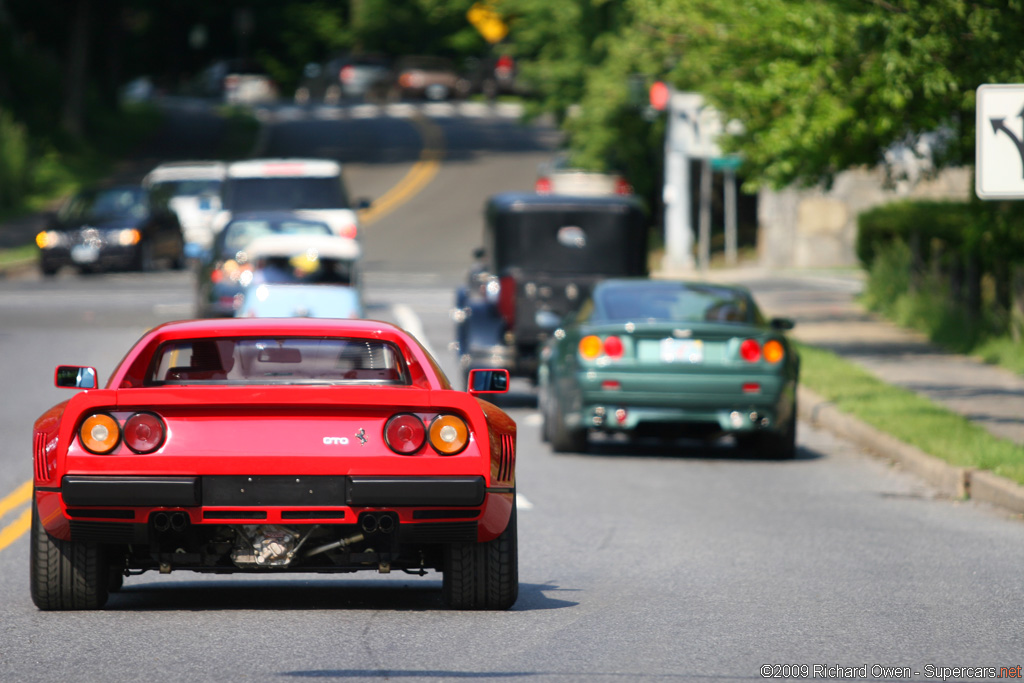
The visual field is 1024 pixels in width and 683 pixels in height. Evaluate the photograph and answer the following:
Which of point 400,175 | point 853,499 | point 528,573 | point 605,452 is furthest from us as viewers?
point 400,175

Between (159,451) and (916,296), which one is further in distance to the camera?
(916,296)

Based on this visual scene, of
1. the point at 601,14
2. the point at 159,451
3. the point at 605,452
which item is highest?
the point at 601,14

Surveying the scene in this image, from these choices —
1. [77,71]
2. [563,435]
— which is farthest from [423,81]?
[563,435]

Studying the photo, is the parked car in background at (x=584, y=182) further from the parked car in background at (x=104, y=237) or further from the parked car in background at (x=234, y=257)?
the parked car in background at (x=234, y=257)

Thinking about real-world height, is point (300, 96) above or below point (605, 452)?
above

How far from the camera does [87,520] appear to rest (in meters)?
7.11

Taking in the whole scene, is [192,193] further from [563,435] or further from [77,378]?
[77,378]

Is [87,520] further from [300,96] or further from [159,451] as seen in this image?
[300,96]

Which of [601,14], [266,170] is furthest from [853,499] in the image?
[601,14]

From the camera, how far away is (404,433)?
7227 millimetres

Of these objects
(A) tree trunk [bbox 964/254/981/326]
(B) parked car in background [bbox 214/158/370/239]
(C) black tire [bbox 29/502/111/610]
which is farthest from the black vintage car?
(C) black tire [bbox 29/502/111/610]

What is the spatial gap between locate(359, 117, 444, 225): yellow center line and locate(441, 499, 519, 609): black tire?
107 ft

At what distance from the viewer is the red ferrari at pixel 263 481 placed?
7.07 meters

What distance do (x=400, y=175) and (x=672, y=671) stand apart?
48.6 m
